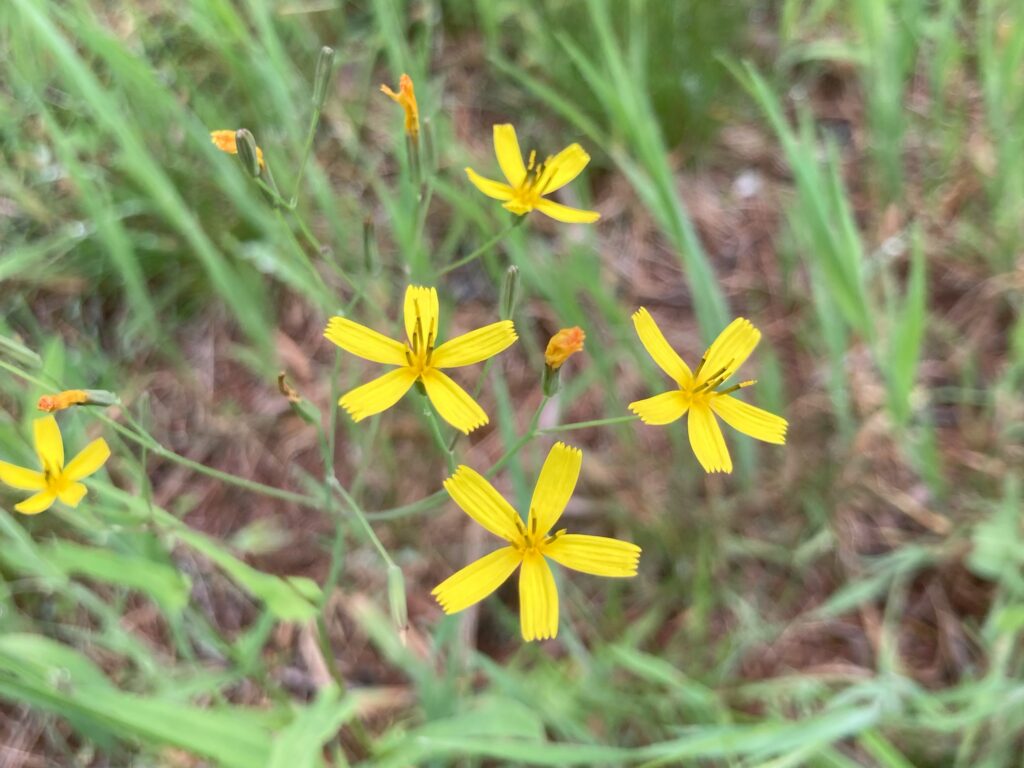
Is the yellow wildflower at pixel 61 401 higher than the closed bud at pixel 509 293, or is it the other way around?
the yellow wildflower at pixel 61 401

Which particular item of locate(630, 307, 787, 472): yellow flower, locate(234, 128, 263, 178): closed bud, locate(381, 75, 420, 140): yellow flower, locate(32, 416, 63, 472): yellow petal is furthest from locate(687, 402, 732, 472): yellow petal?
locate(32, 416, 63, 472): yellow petal

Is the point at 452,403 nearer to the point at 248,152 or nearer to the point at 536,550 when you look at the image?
the point at 536,550

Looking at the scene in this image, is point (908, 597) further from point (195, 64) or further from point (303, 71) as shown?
point (195, 64)

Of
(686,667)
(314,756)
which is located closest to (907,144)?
(686,667)

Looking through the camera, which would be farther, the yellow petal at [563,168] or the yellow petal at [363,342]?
the yellow petal at [563,168]

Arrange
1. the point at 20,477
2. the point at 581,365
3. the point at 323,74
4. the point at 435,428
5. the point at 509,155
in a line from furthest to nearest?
the point at 581,365 → the point at 509,155 → the point at 323,74 → the point at 20,477 → the point at 435,428

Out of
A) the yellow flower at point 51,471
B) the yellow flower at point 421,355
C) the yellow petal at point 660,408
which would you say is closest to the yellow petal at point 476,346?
the yellow flower at point 421,355

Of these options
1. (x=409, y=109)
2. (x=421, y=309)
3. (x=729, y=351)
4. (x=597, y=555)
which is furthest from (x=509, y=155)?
(x=597, y=555)

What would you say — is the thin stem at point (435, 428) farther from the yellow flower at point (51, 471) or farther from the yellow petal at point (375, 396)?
the yellow flower at point (51, 471)
